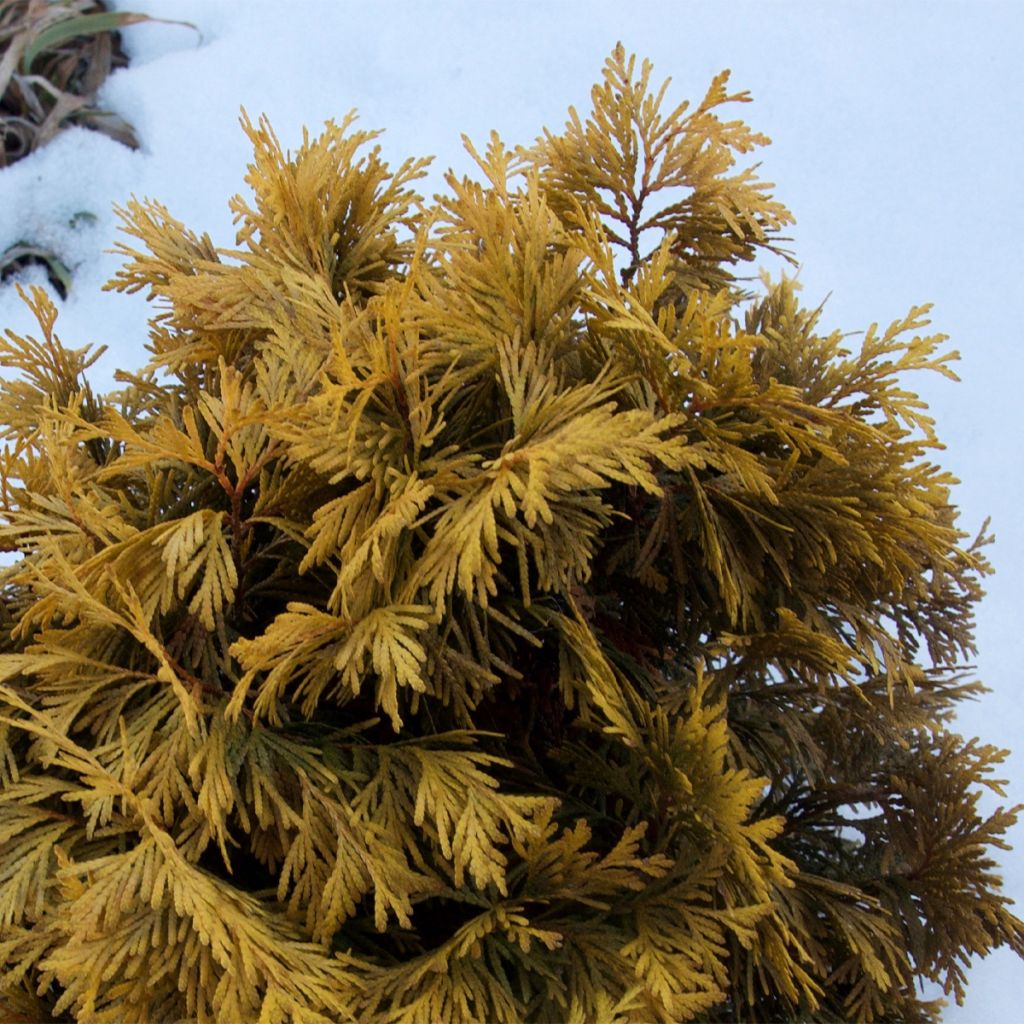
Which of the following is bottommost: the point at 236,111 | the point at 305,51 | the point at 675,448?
the point at 675,448

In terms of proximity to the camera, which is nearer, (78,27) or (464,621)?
(464,621)

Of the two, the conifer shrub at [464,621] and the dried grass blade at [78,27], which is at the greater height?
the dried grass blade at [78,27]

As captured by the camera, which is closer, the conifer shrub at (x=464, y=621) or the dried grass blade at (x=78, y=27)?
the conifer shrub at (x=464, y=621)

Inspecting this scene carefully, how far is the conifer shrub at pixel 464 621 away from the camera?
1.16 metres

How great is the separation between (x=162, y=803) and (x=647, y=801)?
0.58 m

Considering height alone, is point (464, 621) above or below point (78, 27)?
below

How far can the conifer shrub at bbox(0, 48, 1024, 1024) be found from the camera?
1.16 metres

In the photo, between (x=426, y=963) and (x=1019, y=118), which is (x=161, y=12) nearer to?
(x=1019, y=118)

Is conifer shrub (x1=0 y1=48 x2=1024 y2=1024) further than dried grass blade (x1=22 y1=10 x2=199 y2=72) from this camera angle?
No

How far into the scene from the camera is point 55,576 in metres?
1.30

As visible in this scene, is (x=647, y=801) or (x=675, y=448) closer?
(x=675, y=448)

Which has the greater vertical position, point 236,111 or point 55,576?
point 236,111

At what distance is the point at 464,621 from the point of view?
127 centimetres

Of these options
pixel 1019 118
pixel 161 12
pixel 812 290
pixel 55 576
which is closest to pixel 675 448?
pixel 55 576
